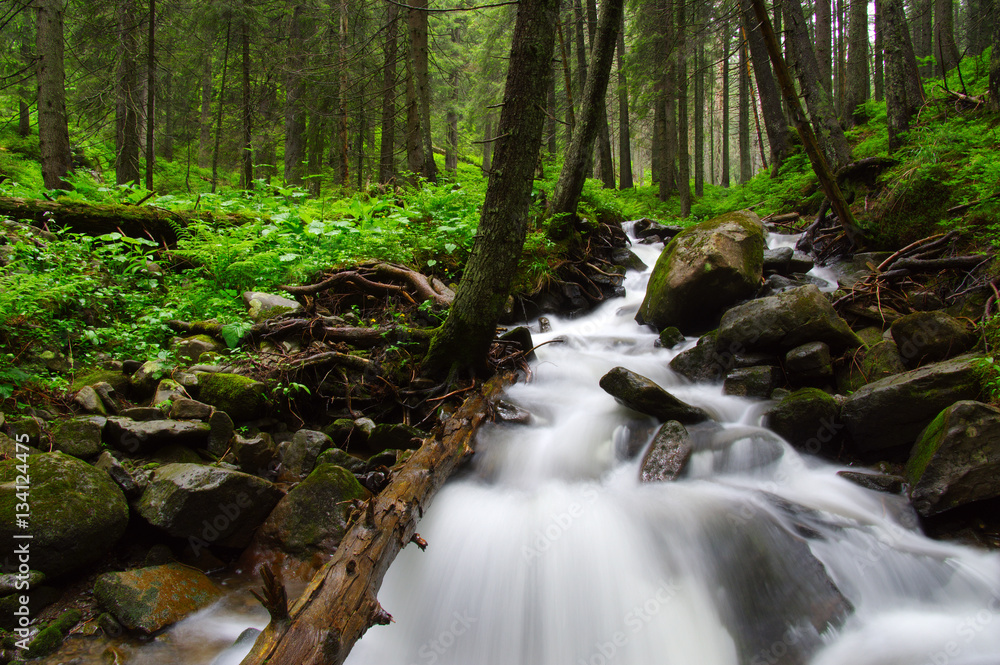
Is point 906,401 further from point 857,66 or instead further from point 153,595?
point 857,66

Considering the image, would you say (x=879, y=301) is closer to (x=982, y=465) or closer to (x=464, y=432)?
(x=982, y=465)

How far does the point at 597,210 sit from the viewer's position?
978 centimetres

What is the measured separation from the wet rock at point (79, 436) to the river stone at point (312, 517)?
1270mm

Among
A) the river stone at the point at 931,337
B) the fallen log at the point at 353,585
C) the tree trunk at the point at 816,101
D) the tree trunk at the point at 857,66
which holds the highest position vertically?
the tree trunk at the point at 857,66

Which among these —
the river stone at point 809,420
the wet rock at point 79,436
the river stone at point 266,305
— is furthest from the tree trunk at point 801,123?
the wet rock at point 79,436

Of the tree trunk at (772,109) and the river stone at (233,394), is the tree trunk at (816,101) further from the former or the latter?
the river stone at (233,394)

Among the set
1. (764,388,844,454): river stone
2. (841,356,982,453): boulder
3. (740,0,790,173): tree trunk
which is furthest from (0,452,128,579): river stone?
(740,0,790,173): tree trunk

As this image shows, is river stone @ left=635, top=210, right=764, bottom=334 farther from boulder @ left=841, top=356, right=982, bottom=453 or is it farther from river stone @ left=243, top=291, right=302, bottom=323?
river stone @ left=243, top=291, right=302, bottom=323

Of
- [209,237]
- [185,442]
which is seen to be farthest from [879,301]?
[209,237]

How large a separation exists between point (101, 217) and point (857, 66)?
18424 mm

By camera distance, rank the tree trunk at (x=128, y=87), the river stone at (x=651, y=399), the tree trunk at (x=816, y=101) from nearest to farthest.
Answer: the river stone at (x=651, y=399), the tree trunk at (x=816, y=101), the tree trunk at (x=128, y=87)

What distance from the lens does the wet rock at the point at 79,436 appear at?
10.4ft

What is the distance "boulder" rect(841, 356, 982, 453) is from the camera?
368 cm

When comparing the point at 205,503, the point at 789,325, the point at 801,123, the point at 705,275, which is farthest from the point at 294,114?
the point at 789,325
